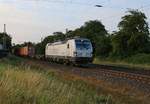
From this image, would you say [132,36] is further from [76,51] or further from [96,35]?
[96,35]

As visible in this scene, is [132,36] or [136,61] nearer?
[136,61]

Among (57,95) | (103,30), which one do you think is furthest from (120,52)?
(57,95)

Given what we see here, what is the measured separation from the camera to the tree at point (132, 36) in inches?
2307

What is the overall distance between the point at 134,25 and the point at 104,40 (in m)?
8.93

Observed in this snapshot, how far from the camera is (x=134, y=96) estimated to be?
17656mm

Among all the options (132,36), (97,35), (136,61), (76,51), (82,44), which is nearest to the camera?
(76,51)

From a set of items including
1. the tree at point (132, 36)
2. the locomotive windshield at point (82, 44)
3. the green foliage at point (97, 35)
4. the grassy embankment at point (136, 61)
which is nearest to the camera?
the locomotive windshield at point (82, 44)

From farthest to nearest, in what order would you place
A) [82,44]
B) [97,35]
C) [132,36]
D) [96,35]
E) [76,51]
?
[96,35]
[97,35]
[132,36]
[82,44]
[76,51]

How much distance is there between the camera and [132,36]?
58.3 m

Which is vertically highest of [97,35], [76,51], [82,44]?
[97,35]

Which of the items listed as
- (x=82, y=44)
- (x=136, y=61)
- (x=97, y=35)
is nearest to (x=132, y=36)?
(x=136, y=61)

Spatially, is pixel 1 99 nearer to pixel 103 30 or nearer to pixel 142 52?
pixel 142 52

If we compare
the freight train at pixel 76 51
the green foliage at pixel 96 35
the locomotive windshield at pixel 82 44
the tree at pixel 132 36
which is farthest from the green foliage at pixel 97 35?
the locomotive windshield at pixel 82 44

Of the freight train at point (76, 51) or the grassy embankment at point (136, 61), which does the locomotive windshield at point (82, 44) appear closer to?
the freight train at point (76, 51)
